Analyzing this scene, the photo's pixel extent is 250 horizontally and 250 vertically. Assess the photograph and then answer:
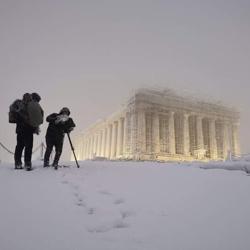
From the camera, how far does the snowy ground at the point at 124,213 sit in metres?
4.32

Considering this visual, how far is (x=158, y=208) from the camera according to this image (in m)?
5.70

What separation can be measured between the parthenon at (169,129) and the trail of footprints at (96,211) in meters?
36.7

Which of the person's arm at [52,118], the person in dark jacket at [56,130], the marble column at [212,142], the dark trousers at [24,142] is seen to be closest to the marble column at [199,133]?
the marble column at [212,142]

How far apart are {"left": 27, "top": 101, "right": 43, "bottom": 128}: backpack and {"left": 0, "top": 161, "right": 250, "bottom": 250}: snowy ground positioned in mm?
2167

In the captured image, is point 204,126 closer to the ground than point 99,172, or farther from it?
farther from it

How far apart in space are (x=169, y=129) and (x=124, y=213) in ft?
144

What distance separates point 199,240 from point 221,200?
1872mm

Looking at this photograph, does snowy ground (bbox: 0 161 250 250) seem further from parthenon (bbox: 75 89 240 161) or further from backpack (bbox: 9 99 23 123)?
parthenon (bbox: 75 89 240 161)

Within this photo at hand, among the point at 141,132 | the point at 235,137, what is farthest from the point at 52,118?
the point at 235,137

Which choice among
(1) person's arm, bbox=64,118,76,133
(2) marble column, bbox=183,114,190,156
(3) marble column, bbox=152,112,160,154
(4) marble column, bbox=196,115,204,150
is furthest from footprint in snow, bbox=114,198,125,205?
(4) marble column, bbox=196,115,204,150

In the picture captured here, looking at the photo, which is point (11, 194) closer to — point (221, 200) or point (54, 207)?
point (54, 207)

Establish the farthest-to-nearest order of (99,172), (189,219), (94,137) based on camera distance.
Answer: (94,137), (99,172), (189,219)

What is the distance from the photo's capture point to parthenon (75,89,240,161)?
47.0 m

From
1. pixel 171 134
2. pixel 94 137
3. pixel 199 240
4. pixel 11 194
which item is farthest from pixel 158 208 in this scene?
pixel 94 137
